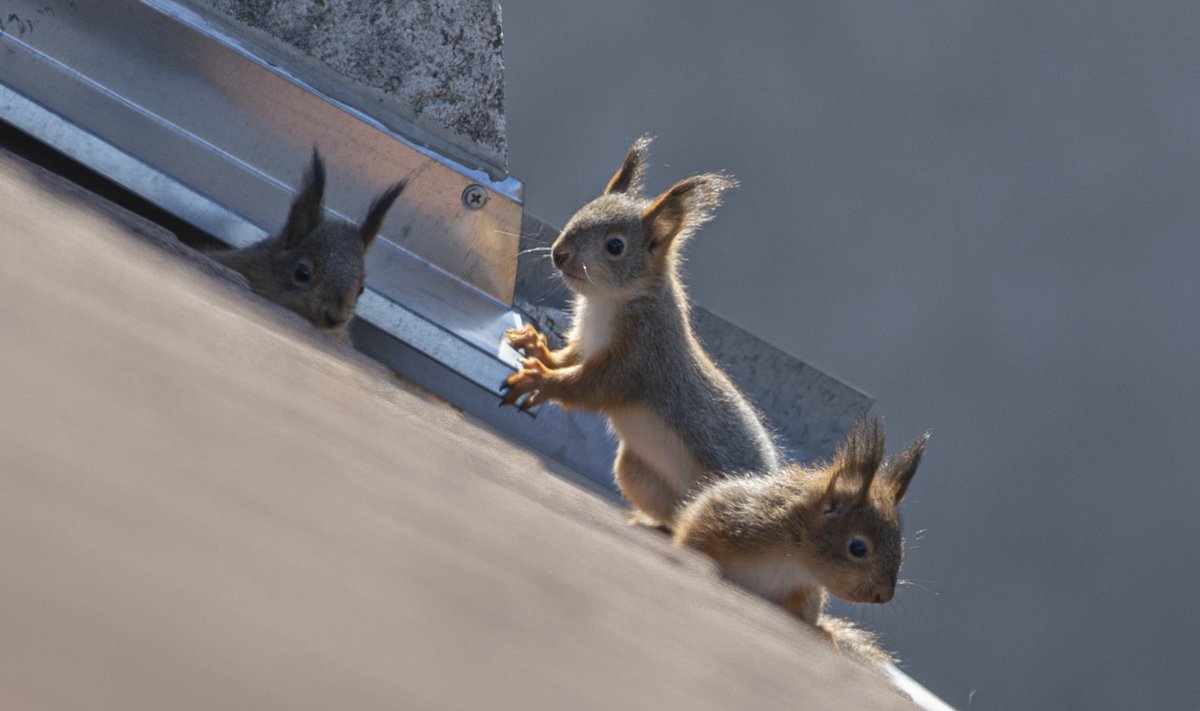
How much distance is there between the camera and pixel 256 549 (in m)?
0.46

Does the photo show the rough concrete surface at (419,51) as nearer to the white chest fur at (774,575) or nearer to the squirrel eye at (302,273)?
the squirrel eye at (302,273)

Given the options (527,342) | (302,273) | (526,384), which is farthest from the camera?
(302,273)

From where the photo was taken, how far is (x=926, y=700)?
6.34 ft

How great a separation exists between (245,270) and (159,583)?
7.16 feet

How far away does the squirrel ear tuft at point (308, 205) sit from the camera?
2215mm

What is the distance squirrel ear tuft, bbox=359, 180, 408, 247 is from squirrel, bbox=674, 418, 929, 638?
730 millimetres

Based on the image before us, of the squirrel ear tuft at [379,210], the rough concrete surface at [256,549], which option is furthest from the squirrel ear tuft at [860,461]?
the rough concrete surface at [256,549]

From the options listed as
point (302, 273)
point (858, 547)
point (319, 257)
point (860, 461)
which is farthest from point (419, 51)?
point (858, 547)

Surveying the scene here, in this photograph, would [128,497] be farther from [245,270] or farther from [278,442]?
[245,270]

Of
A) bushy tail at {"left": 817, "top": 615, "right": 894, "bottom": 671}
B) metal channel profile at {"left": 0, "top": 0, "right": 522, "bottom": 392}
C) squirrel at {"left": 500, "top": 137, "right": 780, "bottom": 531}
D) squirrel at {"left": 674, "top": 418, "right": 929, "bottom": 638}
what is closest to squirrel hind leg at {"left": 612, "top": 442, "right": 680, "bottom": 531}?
squirrel at {"left": 500, "top": 137, "right": 780, "bottom": 531}

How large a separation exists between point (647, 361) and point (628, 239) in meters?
0.28

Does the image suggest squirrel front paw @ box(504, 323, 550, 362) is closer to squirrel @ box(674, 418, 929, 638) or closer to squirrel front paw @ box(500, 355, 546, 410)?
squirrel front paw @ box(500, 355, 546, 410)

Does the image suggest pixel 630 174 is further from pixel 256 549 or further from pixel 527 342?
pixel 256 549

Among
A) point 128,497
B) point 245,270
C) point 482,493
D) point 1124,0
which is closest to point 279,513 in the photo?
point 128,497
